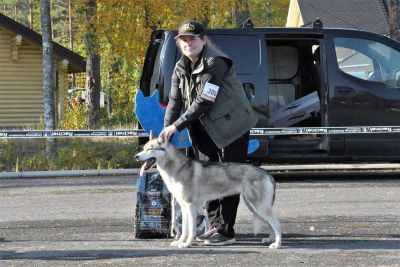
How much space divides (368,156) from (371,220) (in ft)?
12.5

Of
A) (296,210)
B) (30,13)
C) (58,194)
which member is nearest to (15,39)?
(58,194)

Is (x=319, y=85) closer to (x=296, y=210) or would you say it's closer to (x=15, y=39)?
(x=296, y=210)

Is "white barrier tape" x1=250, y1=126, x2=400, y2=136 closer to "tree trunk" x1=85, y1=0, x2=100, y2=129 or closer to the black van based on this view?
the black van

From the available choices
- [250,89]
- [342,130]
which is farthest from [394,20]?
[250,89]

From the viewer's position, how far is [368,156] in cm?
1253

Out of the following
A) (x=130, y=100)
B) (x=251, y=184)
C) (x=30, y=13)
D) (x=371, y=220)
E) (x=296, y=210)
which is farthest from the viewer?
(x=30, y=13)

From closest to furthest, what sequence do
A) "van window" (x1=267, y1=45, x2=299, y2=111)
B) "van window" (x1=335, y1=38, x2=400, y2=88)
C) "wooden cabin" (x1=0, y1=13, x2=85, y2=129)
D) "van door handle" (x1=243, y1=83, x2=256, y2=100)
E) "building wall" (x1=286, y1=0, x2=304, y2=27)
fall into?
"van door handle" (x1=243, y1=83, x2=256, y2=100), "van window" (x1=335, y1=38, x2=400, y2=88), "van window" (x1=267, y1=45, x2=299, y2=111), "wooden cabin" (x1=0, y1=13, x2=85, y2=129), "building wall" (x1=286, y1=0, x2=304, y2=27)

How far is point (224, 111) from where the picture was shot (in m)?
7.36

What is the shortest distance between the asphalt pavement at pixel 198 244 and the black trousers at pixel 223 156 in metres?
0.23

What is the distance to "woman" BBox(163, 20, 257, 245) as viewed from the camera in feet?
23.7

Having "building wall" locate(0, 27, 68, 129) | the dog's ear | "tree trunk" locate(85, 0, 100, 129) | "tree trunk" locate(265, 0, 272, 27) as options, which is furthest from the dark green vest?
"tree trunk" locate(265, 0, 272, 27)

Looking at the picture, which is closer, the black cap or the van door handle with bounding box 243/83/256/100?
the black cap

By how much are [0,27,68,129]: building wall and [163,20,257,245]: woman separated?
1904 centimetres

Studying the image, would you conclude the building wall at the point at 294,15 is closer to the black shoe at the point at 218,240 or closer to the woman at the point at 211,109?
the woman at the point at 211,109
